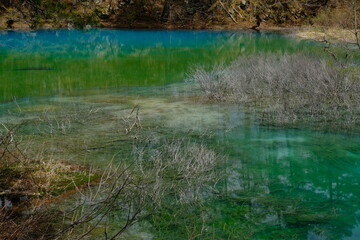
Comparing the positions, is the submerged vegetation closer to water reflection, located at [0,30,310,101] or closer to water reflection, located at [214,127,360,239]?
water reflection, located at [214,127,360,239]

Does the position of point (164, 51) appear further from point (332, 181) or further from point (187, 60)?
point (332, 181)

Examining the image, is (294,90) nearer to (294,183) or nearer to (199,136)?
(199,136)

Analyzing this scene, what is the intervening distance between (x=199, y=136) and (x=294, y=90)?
5.62 metres

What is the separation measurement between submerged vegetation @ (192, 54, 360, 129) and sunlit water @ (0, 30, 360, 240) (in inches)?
33.3

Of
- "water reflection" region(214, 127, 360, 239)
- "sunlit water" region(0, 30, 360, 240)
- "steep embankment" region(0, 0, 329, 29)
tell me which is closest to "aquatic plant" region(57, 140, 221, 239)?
"sunlit water" region(0, 30, 360, 240)

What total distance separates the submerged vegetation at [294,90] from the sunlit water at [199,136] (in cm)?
85

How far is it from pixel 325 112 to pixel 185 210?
26.1 feet

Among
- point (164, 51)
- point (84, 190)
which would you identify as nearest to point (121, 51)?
point (164, 51)

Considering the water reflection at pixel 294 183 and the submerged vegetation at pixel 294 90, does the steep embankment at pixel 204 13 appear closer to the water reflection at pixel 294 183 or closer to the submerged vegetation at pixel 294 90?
the submerged vegetation at pixel 294 90

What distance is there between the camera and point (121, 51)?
32.4m

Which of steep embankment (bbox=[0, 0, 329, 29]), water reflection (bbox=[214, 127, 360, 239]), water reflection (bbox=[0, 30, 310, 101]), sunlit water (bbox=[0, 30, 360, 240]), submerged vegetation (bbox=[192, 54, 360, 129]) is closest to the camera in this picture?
water reflection (bbox=[214, 127, 360, 239])

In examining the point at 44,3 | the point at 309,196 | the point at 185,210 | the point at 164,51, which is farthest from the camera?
the point at 164,51

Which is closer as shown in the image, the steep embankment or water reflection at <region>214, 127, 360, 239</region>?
water reflection at <region>214, 127, 360, 239</region>

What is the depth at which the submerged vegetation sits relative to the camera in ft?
47.3
